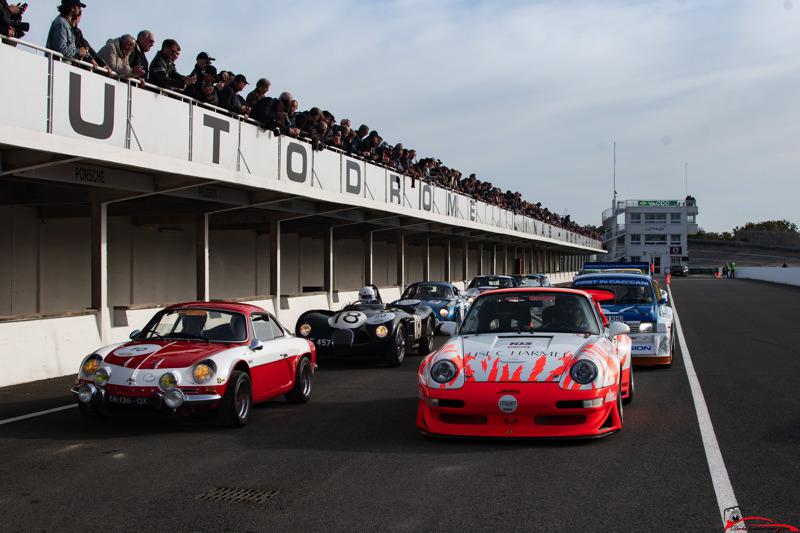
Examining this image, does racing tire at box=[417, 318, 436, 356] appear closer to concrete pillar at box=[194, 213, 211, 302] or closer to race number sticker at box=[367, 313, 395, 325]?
race number sticker at box=[367, 313, 395, 325]

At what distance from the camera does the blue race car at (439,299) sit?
18.2 m

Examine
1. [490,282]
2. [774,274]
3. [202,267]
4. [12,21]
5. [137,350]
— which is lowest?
[137,350]

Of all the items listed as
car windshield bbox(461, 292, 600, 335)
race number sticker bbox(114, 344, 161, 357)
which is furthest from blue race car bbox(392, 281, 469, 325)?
race number sticker bbox(114, 344, 161, 357)

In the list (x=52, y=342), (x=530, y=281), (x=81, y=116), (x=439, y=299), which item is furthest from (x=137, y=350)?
(x=530, y=281)

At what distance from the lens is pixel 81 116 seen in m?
Result: 11.4

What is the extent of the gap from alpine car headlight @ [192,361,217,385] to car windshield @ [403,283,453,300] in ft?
38.6

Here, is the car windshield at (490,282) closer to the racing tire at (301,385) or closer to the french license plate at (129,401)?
the racing tire at (301,385)

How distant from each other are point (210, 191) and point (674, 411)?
36.1ft

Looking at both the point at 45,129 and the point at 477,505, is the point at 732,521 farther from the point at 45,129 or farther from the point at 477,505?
the point at 45,129

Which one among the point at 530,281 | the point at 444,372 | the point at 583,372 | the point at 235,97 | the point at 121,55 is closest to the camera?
the point at 583,372

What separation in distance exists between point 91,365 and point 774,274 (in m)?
66.4

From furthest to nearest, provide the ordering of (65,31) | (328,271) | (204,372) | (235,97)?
(328,271) < (235,97) < (65,31) < (204,372)

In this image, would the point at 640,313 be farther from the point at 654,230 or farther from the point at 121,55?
the point at 654,230

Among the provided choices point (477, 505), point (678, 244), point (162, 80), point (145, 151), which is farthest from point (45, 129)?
point (678, 244)
